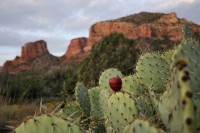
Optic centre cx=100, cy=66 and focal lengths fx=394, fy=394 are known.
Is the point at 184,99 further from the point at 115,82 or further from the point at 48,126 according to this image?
the point at 115,82

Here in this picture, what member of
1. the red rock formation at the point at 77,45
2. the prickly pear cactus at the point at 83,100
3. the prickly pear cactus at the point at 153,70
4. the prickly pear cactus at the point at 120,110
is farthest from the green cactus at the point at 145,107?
the red rock formation at the point at 77,45

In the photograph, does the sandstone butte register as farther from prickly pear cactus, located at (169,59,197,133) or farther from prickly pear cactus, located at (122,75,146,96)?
prickly pear cactus, located at (169,59,197,133)

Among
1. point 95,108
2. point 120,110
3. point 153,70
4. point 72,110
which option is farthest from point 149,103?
point 72,110

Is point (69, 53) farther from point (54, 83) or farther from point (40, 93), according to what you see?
point (40, 93)

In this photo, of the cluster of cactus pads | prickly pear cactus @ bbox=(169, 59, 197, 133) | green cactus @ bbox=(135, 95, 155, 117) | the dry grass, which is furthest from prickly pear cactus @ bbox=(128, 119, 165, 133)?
the dry grass

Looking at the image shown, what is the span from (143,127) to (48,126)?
1.85ft

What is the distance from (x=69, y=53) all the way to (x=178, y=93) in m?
111

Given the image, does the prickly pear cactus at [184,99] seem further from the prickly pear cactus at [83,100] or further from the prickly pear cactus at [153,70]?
the prickly pear cactus at [83,100]

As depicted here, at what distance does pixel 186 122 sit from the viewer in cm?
136

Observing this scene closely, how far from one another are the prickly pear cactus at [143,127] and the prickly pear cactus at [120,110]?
79 centimetres

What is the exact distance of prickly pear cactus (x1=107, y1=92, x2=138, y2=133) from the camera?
257cm

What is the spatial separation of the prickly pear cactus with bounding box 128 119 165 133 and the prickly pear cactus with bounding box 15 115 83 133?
0.38 meters

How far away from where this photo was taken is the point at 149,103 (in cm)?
283

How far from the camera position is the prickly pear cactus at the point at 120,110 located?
8.43 feet
